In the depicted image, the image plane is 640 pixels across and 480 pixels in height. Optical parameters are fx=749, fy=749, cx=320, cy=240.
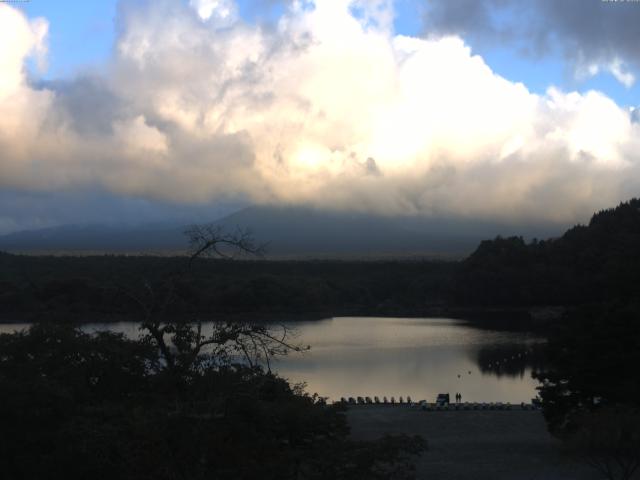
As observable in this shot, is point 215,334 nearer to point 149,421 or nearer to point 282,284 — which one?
point 149,421

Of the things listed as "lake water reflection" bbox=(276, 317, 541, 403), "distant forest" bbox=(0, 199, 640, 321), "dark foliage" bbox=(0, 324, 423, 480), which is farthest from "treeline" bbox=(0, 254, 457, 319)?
"dark foliage" bbox=(0, 324, 423, 480)

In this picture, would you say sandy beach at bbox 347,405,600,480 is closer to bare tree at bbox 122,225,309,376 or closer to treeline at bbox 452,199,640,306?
bare tree at bbox 122,225,309,376

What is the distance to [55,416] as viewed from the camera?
20.1 feet

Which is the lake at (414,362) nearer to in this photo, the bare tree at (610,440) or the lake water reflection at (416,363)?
the lake water reflection at (416,363)

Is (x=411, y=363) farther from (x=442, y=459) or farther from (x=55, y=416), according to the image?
(x=55, y=416)

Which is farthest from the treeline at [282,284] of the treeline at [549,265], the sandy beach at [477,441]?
the sandy beach at [477,441]

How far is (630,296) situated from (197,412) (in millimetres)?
10266

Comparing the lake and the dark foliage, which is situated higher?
the dark foliage

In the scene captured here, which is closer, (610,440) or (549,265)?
(610,440)

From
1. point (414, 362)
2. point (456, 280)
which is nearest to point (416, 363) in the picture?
point (414, 362)

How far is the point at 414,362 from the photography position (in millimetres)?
28641

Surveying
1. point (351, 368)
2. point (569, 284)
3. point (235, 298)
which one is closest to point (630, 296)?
point (351, 368)

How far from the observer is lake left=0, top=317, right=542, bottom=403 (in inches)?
901

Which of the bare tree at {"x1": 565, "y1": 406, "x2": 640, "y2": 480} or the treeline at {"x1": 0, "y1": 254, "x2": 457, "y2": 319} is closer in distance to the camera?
the bare tree at {"x1": 565, "y1": 406, "x2": 640, "y2": 480}
